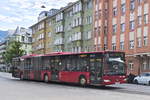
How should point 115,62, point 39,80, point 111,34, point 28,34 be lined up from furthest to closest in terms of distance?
point 28,34 → point 111,34 → point 39,80 → point 115,62

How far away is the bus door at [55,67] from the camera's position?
88.4 ft

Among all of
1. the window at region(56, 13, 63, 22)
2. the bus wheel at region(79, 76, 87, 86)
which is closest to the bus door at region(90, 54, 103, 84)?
the bus wheel at region(79, 76, 87, 86)

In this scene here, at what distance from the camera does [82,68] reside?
23.5m

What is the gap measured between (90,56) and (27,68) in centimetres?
1190

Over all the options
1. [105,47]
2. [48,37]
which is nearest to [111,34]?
[105,47]

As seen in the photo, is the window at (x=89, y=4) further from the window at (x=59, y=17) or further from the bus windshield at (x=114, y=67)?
the bus windshield at (x=114, y=67)

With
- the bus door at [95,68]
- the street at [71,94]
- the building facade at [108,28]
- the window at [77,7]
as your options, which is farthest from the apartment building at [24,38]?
the street at [71,94]

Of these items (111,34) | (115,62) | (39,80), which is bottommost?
(39,80)

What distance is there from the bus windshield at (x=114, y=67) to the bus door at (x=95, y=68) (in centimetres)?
52

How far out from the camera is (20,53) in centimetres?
8644

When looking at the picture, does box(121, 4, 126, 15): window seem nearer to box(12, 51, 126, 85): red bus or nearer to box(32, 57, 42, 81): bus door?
box(12, 51, 126, 85): red bus

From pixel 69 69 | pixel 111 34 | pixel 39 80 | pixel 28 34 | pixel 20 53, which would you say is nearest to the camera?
pixel 69 69

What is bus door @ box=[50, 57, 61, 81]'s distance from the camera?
26.9 metres

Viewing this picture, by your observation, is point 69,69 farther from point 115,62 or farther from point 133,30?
point 133,30
